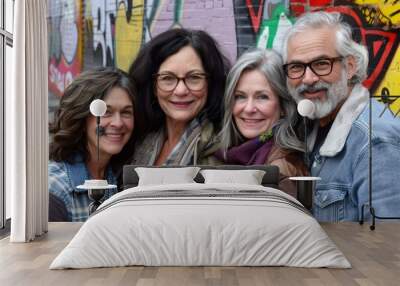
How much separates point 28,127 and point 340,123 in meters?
3.97

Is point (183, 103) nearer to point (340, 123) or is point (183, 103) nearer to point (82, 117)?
point (82, 117)

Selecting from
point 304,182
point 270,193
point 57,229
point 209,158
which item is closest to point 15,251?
point 57,229

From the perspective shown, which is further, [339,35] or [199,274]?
[339,35]

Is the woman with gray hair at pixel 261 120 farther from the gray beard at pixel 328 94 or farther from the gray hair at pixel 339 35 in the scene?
the gray hair at pixel 339 35

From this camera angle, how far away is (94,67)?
7867 mm

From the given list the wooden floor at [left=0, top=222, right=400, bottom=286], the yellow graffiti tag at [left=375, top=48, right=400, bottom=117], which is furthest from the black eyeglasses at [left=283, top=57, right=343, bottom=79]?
the wooden floor at [left=0, top=222, right=400, bottom=286]

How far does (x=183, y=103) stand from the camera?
25.3ft

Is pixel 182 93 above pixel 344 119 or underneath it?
above

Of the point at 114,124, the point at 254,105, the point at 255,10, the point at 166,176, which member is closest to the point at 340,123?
the point at 254,105

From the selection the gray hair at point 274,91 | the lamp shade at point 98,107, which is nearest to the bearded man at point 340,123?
the gray hair at point 274,91

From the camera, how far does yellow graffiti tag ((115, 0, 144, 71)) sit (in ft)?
25.7

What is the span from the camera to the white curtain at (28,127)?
6.11 metres

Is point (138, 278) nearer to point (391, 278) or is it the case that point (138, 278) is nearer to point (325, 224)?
point (391, 278)

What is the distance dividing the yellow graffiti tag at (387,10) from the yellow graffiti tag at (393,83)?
44 cm
